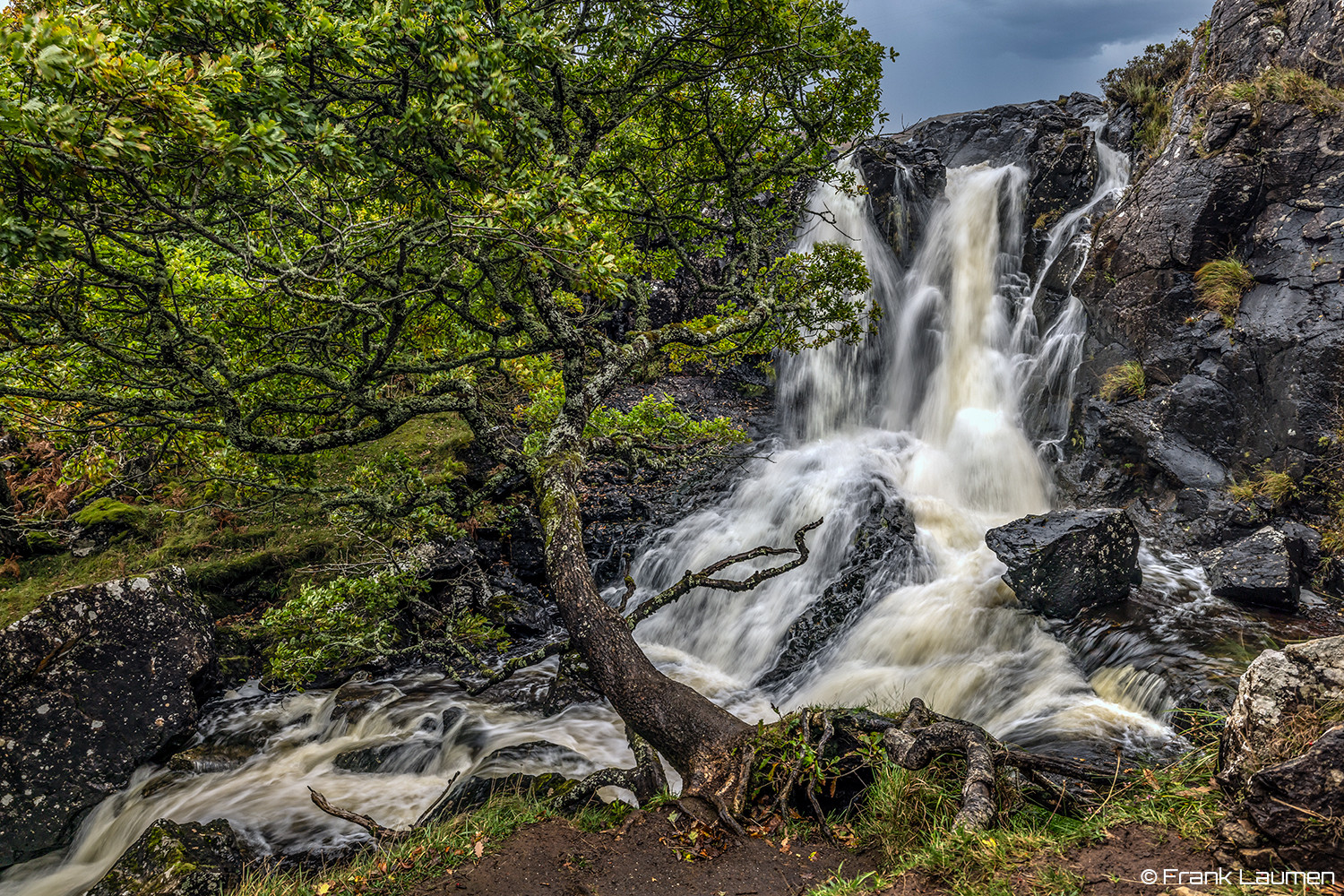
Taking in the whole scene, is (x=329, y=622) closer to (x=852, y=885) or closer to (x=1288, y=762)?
(x=852, y=885)

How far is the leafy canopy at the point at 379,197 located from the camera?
2779mm

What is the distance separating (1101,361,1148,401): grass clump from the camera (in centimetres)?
1149

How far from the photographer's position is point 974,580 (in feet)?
30.1

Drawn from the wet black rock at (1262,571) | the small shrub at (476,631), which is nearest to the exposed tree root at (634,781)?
the small shrub at (476,631)

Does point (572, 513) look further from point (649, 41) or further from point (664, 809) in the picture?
point (649, 41)

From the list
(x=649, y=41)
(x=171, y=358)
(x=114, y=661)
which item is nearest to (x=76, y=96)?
(x=171, y=358)

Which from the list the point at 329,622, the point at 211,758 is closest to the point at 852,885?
the point at 329,622

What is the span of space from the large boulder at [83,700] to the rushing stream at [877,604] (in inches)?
12.0

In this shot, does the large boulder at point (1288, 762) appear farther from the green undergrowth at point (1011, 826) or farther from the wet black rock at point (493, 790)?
the wet black rock at point (493, 790)

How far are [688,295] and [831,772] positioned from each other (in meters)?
16.9

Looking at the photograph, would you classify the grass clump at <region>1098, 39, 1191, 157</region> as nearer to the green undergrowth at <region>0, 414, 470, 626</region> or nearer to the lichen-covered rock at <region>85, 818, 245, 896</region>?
the green undergrowth at <region>0, 414, 470, 626</region>

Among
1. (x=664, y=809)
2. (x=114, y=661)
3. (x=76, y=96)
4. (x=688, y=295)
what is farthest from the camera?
(x=688, y=295)

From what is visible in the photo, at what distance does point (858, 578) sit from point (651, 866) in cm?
697

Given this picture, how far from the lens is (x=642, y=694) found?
4.47 meters
